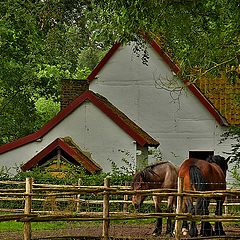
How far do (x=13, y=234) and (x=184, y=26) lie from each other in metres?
6.02

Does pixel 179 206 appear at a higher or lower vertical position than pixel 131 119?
lower

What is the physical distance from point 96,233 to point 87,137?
36.2ft

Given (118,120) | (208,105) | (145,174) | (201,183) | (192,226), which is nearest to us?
(192,226)

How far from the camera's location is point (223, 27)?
17750mm

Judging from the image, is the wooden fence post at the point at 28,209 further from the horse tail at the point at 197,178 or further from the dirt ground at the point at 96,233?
the horse tail at the point at 197,178

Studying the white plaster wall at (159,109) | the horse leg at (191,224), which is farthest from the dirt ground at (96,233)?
the white plaster wall at (159,109)

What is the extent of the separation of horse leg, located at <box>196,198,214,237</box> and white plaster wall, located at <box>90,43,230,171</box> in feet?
44.7

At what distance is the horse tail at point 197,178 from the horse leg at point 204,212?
0.89ft

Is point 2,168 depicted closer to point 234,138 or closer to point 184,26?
point 234,138

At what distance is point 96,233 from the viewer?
1759cm

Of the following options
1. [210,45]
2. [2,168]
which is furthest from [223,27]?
[2,168]

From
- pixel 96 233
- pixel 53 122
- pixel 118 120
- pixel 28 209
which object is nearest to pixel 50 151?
pixel 53 122

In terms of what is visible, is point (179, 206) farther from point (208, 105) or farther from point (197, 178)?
point (208, 105)

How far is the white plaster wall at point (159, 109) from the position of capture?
30141mm
